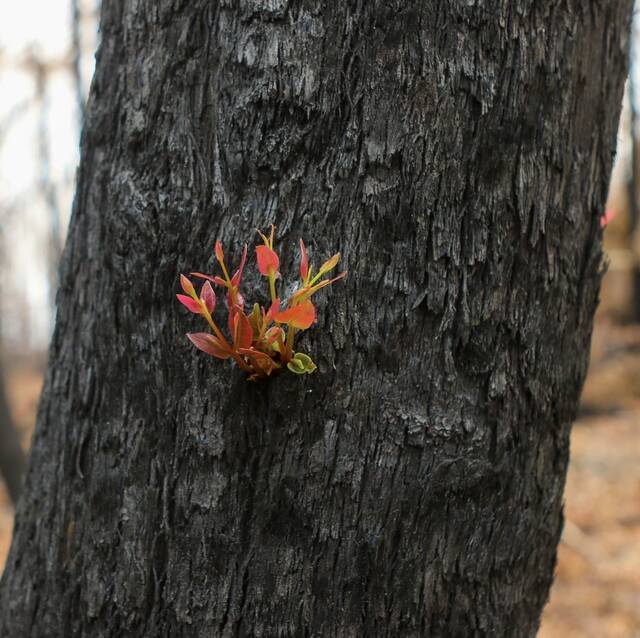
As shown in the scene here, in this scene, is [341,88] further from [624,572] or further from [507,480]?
[624,572]

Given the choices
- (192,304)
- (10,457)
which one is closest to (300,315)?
(192,304)

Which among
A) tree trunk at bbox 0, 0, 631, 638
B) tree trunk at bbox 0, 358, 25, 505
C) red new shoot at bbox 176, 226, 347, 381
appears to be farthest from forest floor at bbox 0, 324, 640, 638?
red new shoot at bbox 176, 226, 347, 381

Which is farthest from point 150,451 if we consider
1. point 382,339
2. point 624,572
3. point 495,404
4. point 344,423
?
point 624,572

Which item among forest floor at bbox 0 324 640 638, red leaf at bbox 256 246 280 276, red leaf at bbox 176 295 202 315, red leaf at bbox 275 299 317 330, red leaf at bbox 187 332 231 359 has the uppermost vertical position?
red leaf at bbox 256 246 280 276

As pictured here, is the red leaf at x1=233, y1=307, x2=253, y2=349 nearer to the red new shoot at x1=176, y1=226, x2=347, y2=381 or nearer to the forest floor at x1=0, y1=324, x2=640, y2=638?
the red new shoot at x1=176, y1=226, x2=347, y2=381

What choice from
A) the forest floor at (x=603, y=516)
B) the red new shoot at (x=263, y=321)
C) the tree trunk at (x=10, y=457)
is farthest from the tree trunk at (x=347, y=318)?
the forest floor at (x=603, y=516)

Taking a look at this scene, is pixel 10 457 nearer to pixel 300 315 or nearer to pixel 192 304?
pixel 192 304

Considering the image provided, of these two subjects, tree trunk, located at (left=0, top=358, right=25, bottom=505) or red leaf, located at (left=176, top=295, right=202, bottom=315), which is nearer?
red leaf, located at (left=176, top=295, right=202, bottom=315)

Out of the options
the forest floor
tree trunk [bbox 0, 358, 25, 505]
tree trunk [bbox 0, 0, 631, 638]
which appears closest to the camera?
tree trunk [bbox 0, 0, 631, 638]

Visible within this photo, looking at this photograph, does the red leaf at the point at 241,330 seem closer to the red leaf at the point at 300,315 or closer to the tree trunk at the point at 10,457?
the red leaf at the point at 300,315
